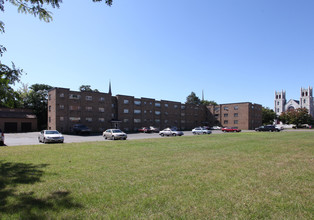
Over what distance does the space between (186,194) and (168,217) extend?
3.99 ft

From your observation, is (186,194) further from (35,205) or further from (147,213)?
(35,205)

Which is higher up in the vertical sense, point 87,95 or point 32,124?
point 87,95

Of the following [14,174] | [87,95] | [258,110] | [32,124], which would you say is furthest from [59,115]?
[258,110]

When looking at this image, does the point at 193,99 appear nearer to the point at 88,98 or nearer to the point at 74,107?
the point at 88,98

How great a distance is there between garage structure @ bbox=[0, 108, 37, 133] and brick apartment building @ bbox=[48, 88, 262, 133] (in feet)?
32.9

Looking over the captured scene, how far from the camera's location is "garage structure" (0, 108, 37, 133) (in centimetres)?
4916

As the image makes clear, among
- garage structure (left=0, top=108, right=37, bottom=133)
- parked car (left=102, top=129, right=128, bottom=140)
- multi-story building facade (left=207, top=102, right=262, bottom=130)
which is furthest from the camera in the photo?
multi-story building facade (left=207, top=102, right=262, bottom=130)

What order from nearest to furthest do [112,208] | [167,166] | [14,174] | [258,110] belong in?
1. [112,208]
2. [14,174]
3. [167,166]
4. [258,110]

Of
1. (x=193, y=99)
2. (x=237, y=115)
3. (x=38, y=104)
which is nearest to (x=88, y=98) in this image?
(x=38, y=104)

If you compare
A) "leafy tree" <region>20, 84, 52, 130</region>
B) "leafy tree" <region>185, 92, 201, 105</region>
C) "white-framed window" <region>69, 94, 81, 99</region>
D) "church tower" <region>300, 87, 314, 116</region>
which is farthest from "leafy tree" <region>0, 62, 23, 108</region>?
"church tower" <region>300, 87, 314, 116</region>

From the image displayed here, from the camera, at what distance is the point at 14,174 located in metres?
6.71

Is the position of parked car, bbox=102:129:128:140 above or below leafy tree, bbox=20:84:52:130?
below

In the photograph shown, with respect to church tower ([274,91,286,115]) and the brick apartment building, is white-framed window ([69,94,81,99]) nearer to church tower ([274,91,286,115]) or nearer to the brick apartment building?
the brick apartment building

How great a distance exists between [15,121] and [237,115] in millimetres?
67998
